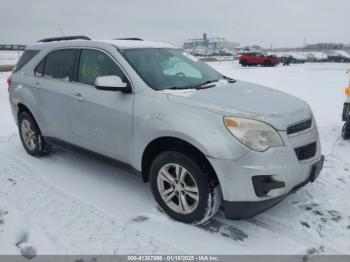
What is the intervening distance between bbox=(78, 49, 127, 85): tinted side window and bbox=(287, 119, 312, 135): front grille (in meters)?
1.86

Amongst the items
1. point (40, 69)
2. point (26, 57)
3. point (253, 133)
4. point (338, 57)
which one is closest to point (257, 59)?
point (338, 57)

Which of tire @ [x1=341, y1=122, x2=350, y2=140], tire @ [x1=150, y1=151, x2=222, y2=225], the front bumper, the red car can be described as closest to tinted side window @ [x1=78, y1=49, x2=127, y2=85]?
tire @ [x1=150, y1=151, x2=222, y2=225]

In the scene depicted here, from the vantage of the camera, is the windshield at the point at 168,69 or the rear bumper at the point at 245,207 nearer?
the rear bumper at the point at 245,207

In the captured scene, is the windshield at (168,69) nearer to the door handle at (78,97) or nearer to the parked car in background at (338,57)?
the door handle at (78,97)

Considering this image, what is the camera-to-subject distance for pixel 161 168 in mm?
3320

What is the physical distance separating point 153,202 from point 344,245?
1.97m

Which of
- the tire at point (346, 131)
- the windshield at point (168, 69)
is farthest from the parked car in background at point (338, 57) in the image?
the windshield at point (168, 69)

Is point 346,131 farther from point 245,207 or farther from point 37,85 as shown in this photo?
point 37,85

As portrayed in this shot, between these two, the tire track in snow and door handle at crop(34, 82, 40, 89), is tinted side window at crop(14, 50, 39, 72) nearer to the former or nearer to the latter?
door handle at crop(34, 82, 40, 89)

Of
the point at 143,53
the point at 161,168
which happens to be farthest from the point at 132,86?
the point at 161,168

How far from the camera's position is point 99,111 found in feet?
12.4

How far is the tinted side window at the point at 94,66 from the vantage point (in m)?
3.82

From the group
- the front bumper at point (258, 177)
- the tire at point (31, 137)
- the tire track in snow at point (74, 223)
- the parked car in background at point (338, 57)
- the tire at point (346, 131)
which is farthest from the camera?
the parked car in background at point (338, 57)

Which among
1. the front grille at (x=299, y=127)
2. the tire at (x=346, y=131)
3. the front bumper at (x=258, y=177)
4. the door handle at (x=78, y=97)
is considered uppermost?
the door handle at (x=78, y=97)
